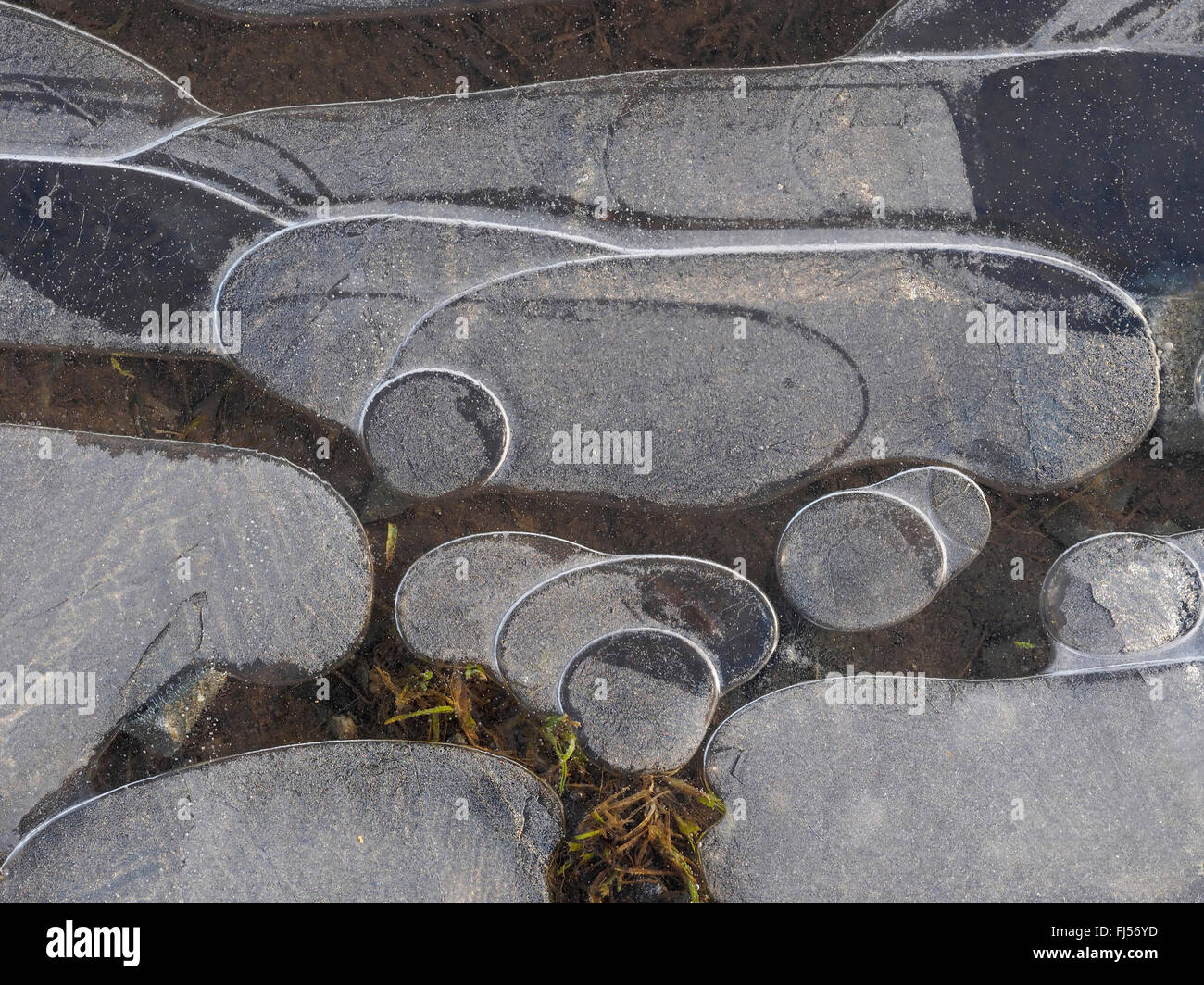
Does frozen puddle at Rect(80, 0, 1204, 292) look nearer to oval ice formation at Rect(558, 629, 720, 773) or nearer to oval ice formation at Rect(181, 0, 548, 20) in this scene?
oval ice formation at Rect(181, 0, 548, 20)

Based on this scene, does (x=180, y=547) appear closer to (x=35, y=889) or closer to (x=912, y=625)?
(x=35, y=889)

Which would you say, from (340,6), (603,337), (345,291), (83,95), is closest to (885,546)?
(603,337)

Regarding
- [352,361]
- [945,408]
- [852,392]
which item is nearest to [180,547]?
[352,361]

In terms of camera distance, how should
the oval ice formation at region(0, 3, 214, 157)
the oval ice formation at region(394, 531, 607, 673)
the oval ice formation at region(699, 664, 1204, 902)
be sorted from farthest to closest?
1. the oval ice formation at region(0, 3, 214, 157)
2. the oval ice formation at region(394, 531, 607, 673)
3. the oval ice formation at region(699, 664, 1204, 902)

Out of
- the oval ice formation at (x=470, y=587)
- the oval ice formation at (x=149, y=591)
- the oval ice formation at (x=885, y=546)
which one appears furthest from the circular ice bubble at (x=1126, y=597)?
the oval ice formation at (x=149, y=591)

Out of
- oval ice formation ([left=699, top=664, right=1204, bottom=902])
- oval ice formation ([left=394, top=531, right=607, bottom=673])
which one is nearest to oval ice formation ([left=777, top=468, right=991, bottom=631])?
oval ice formation ([left=699, top=664, right=1204, bottom=902])

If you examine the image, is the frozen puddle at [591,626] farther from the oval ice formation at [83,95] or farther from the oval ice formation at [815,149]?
the oval ice formation at [83,95]
